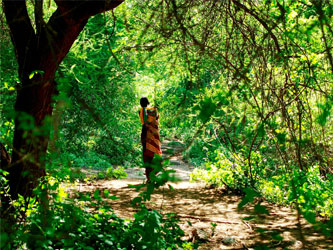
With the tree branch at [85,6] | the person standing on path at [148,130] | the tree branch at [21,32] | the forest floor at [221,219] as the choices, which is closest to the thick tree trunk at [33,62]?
the tree branch at [21,32]

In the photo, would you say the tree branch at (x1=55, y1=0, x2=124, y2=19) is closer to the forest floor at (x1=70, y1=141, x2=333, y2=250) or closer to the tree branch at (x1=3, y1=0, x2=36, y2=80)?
the tree branch at (x1=3, y1=0, x2=36, y2=80)

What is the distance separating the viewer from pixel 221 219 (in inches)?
218

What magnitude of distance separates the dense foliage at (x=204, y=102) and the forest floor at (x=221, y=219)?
1.09 feet

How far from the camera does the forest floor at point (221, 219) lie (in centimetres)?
432

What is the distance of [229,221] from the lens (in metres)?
5.39

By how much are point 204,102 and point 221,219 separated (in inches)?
146

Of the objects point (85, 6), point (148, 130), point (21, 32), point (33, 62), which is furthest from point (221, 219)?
point (21, 32)

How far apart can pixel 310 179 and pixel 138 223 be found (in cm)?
308

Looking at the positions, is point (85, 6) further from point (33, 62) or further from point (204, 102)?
point (204, 102)

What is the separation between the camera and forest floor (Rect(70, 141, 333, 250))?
4.32m

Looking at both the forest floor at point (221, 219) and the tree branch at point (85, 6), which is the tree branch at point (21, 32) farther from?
the forest floor at point (221, 219)

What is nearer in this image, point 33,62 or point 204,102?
point 204,102

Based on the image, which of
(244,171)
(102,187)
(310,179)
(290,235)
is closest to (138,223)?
(290,235)

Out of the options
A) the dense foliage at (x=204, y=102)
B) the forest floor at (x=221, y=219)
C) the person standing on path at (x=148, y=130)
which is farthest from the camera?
the person standing on path at (x=148, y=130)
